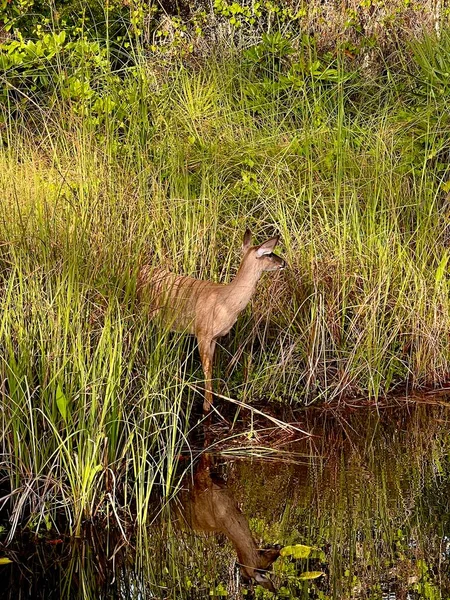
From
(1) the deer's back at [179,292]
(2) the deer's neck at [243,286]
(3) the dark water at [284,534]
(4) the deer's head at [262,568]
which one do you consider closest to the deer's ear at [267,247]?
(2) the deer's neck at [243,286]

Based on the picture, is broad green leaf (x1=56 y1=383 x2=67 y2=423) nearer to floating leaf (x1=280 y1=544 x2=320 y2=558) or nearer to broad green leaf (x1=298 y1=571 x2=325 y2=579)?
floating leaf (x1=280 y1=544 x2=320 y2=558)

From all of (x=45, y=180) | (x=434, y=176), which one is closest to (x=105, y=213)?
(x=45, y=180)

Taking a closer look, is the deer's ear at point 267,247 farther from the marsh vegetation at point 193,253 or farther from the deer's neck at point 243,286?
the marsh vegetation at point 193,253

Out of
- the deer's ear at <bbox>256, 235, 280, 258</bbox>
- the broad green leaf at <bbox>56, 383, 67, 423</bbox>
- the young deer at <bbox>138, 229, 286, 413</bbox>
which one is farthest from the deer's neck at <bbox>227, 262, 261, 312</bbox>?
the broad green leaf at <bbox>56, 383, 67, 423</bbox>

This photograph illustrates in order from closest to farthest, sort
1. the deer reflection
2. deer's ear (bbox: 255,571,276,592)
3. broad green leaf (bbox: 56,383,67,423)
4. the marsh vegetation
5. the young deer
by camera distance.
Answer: deer's ear (bbox: 255,571,276,592) → the deer reflection → broad green leaf (bbox: 56,383,67,423) → the marsh vegetation → the young deer

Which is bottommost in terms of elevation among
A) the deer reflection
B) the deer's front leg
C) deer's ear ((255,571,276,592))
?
the deer reflection

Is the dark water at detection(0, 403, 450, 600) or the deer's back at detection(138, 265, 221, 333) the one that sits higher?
the deer's back at detection(138, 265, 221, 333)

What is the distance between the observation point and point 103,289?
20.5 feet

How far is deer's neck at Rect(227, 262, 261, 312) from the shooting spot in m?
6.79

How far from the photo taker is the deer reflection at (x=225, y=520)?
487cm

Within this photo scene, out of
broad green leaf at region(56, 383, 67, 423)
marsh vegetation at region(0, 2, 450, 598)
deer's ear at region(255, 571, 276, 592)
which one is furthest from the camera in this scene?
marsh vegetation at region(0, 2, 450, 598)

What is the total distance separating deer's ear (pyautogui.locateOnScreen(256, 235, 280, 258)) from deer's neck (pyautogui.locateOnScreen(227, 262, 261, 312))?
121 millimetres

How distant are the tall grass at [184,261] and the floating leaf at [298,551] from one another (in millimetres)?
717

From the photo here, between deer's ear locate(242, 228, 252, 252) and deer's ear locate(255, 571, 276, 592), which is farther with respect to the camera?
deer's ear locate(242, 228, 252, 252)
